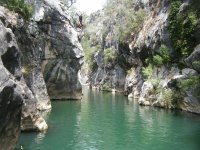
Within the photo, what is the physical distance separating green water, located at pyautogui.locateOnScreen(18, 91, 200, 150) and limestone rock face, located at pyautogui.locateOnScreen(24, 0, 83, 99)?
38.9 ft

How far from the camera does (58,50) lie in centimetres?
5009

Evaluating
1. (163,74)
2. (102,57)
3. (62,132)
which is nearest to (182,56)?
(163,74)

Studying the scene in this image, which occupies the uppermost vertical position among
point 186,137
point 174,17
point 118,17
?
point 118,17

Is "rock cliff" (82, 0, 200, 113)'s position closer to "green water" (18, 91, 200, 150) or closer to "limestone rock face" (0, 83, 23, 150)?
"green water" (18, 91, 200, 150)

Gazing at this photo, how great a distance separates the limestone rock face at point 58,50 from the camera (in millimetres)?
45375

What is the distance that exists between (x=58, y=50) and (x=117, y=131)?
2441cm

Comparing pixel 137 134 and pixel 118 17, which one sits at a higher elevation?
pixel 118 17

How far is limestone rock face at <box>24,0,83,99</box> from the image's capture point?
4538 centimetres

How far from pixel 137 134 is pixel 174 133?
2.89 m

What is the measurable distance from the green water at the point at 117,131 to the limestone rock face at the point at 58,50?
11849mm

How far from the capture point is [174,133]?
27.3 meters

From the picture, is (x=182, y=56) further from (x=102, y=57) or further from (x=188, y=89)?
(x=102, y=57)

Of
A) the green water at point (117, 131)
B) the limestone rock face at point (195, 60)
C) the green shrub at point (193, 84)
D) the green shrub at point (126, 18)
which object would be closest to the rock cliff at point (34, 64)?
the green water at point (117, 131)

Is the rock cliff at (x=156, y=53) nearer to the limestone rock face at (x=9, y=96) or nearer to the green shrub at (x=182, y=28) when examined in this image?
the green shrub at (x=182, y=28)
